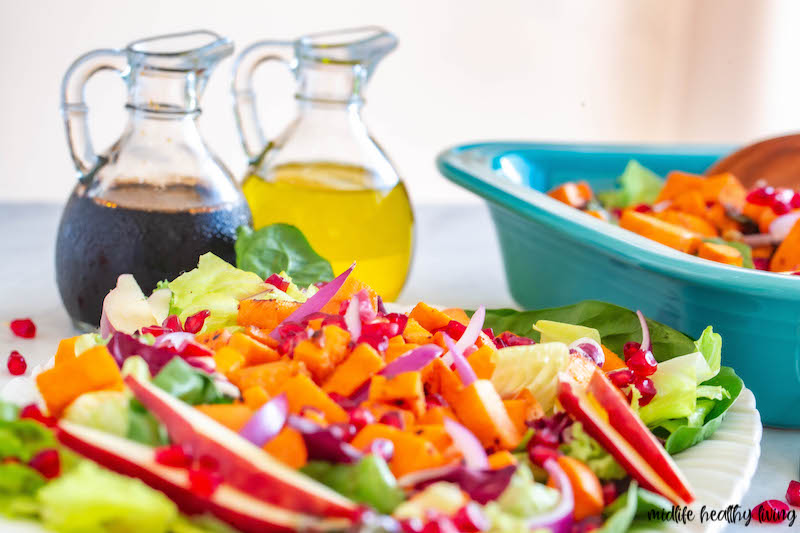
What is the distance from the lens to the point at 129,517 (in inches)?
33.7

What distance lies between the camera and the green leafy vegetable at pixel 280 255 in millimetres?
1795

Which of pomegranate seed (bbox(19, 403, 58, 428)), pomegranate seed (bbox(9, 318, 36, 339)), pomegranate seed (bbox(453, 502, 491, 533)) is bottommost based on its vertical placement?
pomegranate seed (bbox(9, 318, 36, 339))

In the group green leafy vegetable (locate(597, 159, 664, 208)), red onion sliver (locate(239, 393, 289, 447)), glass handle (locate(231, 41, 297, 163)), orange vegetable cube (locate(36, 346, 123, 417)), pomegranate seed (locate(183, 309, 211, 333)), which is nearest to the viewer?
red onion sliver (locate(239, 393, 289, 447))

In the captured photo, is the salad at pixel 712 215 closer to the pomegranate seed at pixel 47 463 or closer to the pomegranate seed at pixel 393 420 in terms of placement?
the pomegranate seed at pixel 393 420

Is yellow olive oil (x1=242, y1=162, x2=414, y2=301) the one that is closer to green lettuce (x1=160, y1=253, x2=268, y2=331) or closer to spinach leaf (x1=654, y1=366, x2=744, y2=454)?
green lettuce (x1=160, y1=253, x2=268, y2=331)

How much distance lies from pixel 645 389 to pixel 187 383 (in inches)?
25.8

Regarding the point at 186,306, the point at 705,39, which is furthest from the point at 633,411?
the point at 705,39

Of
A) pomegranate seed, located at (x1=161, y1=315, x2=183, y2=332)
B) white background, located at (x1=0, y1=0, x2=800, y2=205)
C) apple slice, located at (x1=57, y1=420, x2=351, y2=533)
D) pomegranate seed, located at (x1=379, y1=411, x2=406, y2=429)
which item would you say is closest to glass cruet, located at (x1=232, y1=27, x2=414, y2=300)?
pomegranate seed, located at (x1=161, y1=315, x2=183, y2=332)

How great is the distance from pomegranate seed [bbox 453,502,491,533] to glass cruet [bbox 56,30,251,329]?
1.01 metres

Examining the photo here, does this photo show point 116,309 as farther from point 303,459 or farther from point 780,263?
point 780,263

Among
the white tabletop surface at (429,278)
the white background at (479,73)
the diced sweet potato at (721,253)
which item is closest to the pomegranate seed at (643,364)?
the white tabletop surface at (429,278)

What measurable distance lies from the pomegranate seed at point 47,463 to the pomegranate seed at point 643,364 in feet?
2.75

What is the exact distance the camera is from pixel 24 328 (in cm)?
187

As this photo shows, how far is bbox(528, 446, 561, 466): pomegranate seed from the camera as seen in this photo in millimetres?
1064
